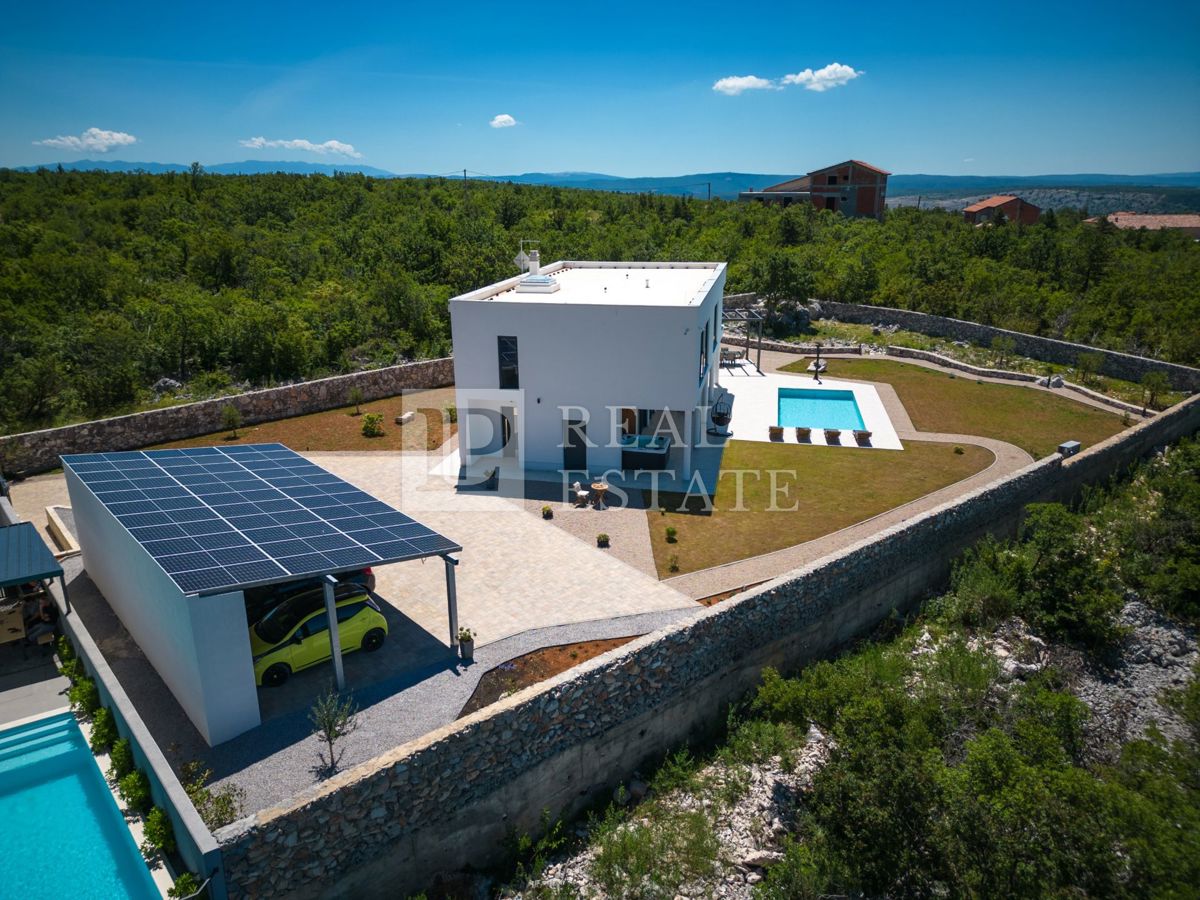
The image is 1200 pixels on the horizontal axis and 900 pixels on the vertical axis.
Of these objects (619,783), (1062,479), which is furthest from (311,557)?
(1062,479)

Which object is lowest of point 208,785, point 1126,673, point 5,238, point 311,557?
point 1126,673

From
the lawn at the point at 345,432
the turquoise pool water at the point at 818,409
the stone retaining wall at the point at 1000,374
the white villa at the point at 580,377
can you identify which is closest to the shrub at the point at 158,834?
the white villa at the point at 580,377

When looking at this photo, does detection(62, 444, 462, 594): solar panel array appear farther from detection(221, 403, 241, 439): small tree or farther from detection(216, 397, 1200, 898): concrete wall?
detection(221, 403, 241, 439): small tree

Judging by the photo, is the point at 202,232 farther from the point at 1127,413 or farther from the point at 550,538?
the point at 1127,413

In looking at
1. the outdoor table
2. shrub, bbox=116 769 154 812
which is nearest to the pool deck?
the outdoor table

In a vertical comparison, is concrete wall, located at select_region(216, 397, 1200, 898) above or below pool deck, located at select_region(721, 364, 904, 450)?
below

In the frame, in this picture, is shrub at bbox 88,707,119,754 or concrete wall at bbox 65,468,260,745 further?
shrub at bbox 88,707,119,754

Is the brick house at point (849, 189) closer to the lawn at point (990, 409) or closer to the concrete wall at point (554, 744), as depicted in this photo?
the lawn at point (990, 409)
